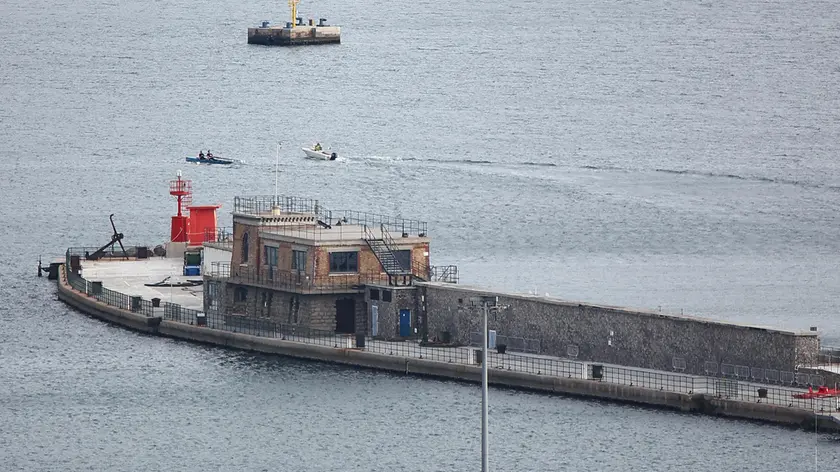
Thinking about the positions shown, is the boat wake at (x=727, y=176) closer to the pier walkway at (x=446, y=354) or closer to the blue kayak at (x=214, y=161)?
the blue kayak at (x=214, y=161)

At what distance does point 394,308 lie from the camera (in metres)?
89.6

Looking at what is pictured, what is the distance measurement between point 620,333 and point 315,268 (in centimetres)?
1417

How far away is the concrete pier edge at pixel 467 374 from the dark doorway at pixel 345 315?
2.37 m

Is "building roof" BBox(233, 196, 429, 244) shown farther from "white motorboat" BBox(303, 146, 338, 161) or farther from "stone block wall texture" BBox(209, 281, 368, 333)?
"white motorboat" BBox(303, 146, 338, 161)

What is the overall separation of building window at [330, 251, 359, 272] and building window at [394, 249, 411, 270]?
1.71 meters

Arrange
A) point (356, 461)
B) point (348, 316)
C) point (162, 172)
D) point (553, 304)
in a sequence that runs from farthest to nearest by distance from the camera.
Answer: point (162, 172) → point (348, 316) → point (553, 304) → point (356, 461)

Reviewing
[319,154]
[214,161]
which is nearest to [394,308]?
[319,154]

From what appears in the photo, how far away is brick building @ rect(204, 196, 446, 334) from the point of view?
90.9 metres

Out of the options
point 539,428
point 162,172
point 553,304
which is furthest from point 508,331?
point 162,172

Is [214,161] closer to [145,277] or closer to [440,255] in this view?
[440,255]

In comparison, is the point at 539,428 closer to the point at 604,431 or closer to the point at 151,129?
the point at 604,431

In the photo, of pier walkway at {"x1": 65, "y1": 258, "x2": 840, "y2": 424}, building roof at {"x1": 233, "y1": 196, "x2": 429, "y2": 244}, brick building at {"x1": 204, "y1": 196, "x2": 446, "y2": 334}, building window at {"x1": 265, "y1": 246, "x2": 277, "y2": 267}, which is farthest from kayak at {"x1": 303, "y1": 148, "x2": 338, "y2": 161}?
building window at {"x1": 265, "y1": 246, "x2": 277, "y2": 267}

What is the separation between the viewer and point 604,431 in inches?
3017

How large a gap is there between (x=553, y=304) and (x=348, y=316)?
10174 mm
